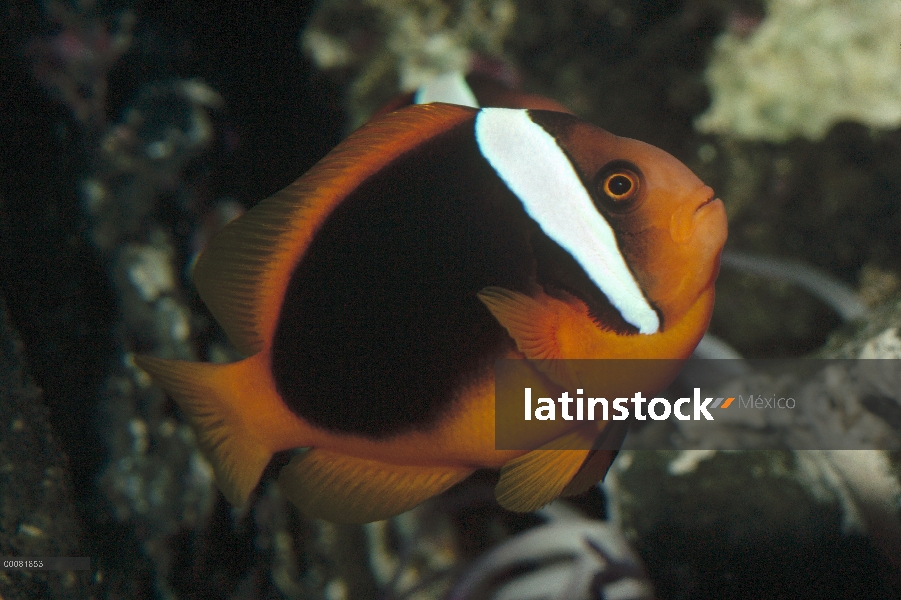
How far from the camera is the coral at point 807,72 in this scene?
1.93m

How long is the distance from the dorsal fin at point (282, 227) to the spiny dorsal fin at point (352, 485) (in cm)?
19

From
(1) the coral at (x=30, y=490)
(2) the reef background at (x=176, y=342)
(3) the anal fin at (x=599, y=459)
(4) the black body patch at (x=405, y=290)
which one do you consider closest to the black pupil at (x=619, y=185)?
(4) the black body patch at (x=405, y=290)

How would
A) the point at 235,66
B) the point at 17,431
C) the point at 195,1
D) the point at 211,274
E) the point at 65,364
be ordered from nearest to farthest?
the point at 211,274 → the point at 17,431 → the point at 65,364 → the point at 195,1 → the point at 235,66

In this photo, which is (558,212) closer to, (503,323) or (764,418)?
(503,323)

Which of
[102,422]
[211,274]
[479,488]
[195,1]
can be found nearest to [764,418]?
[479,488]

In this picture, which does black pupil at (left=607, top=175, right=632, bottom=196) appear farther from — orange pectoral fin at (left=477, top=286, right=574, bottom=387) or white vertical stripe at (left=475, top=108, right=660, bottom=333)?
orange pectoral fin at (left=477, top=286, right=574, bottom=387)

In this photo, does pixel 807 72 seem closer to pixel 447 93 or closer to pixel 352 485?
pixel 447 93

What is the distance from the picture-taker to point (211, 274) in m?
0.76

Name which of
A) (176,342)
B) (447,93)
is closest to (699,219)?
(447,93)

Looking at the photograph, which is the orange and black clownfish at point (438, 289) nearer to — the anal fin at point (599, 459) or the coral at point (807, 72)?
the anal fin at point (599, 459)

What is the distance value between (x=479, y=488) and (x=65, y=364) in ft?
4.36

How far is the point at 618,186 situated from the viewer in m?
0.63

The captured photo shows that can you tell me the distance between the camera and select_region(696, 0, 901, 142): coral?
75.9 inches

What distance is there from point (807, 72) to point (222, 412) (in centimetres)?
229
